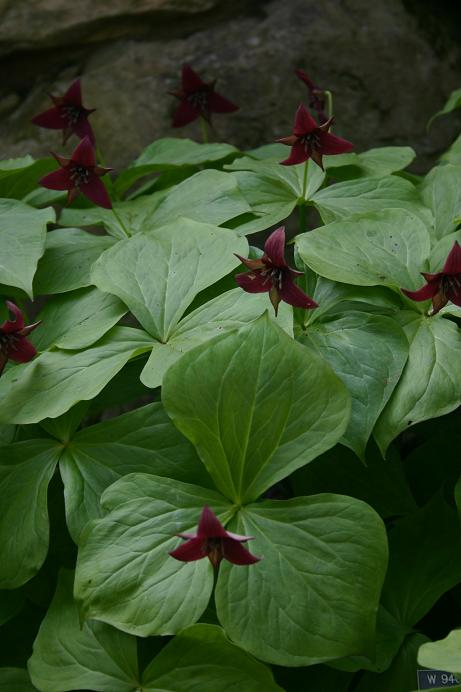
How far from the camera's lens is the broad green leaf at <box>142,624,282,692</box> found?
102 centimetres

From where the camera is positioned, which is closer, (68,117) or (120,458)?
(120,458)

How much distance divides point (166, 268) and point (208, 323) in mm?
151

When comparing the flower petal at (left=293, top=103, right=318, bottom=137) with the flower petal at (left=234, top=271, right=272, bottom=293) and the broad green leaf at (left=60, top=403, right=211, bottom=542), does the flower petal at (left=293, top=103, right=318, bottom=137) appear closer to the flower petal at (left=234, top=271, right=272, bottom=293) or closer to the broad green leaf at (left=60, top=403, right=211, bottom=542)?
the flower petal at (left=234, top=271, right=272, bottom=293)

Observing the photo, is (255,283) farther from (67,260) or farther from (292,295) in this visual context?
(67,260)

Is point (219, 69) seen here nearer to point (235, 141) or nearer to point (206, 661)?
point (235, 141)

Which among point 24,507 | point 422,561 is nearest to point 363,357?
point 422,561

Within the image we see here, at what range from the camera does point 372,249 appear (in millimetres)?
1301

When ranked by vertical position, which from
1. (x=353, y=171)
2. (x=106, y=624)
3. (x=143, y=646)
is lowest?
(x=143, y=646)

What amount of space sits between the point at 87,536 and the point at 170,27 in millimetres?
1709

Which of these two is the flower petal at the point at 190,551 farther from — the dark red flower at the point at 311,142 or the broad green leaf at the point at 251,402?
the dark red flower at the point at 311,142

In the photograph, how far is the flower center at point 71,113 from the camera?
1.65 metres

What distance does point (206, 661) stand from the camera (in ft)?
3.40

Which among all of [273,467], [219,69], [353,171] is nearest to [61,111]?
[353,171]

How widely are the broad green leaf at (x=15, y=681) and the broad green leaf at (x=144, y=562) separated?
0.20 metres
